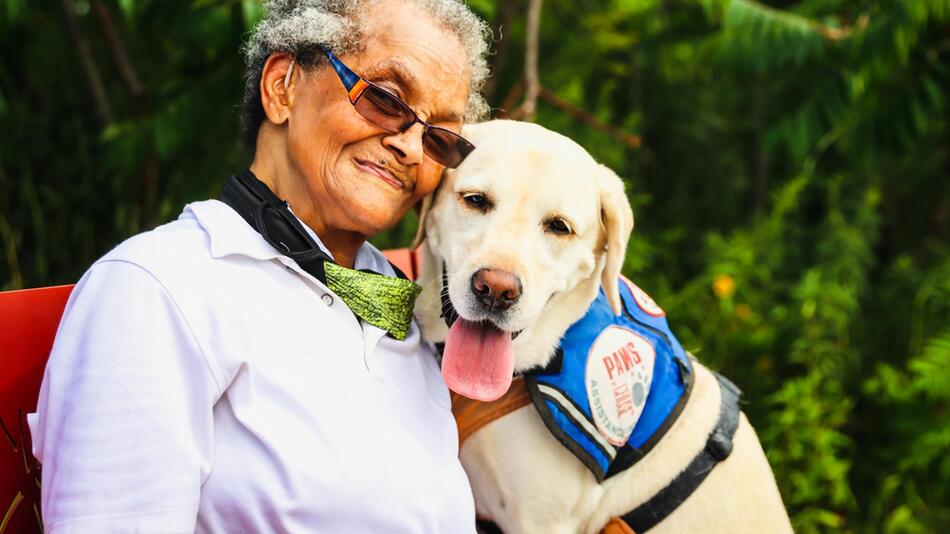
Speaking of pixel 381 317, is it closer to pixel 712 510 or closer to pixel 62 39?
pixel 712 510

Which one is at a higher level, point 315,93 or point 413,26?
point 413,26

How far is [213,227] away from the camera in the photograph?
1.56 m

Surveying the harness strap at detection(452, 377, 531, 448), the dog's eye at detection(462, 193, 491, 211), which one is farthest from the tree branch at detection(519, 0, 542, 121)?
the harness strap at detection(452, 377, 531, 448)

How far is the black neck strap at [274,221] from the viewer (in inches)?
64.9

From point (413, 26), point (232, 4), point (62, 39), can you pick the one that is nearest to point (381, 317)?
point (413, 26)

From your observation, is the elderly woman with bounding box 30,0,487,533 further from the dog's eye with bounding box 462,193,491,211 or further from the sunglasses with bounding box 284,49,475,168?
the dog's eye with bounding box 462,193,491,211

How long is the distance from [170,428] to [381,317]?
1.86 feet

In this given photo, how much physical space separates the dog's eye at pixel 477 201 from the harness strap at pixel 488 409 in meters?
0.48

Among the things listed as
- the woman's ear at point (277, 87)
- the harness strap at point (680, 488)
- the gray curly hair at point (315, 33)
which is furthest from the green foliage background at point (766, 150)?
the harness strap at point (680, 488)

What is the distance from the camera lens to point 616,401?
6.39 ft

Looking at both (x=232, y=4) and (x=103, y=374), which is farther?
(x=232, y=4)

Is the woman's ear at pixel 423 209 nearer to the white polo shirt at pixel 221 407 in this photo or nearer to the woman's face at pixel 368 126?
the woman's face at pixel 368 126

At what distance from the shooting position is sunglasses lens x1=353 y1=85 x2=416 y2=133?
1.74 m

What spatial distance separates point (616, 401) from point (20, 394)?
4.52ft
